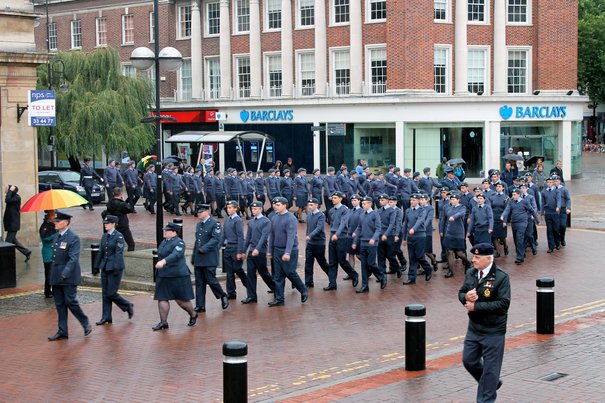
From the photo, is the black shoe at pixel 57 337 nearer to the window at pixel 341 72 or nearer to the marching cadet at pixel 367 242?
the marching cadet at pixel 367 242

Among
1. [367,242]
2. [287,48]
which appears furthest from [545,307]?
[287,48]

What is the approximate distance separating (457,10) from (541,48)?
15.7 feet

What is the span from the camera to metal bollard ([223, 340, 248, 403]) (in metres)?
9.58

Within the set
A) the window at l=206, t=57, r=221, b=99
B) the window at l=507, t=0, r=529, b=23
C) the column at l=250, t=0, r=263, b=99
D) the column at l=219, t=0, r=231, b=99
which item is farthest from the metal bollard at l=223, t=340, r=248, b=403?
the window at l=206, t=57, r=221, b=99

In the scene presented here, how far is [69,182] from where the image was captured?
39.1 metres

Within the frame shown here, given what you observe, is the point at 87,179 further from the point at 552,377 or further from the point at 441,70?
the point at 552,377

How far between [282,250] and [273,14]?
37.9m

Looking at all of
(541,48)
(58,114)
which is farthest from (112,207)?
(541,48)

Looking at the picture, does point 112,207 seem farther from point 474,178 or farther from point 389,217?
point 474,178

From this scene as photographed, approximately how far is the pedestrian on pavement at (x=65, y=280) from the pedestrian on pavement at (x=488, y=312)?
690 cm

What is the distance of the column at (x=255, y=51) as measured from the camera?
5347 cm

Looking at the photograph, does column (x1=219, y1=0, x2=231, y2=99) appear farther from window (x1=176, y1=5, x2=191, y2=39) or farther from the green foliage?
the green foliage

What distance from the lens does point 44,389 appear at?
38.4ft

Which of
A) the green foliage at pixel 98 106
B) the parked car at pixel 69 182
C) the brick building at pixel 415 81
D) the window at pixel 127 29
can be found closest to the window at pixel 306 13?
the brick building at pixel 415 81
